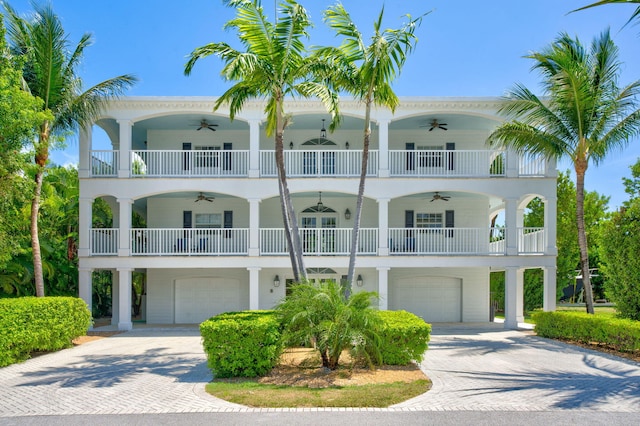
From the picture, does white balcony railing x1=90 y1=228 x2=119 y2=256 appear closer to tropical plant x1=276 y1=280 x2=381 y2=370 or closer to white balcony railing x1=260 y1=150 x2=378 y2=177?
white balcony railing x1=260 y1=150 x2=378 y2=177

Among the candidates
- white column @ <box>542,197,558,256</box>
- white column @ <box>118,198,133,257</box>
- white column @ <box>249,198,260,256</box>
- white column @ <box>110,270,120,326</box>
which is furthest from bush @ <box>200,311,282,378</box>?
white column @ <box>542,197,558,256</box>

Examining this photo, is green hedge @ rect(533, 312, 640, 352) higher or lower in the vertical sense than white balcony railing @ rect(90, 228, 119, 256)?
lower

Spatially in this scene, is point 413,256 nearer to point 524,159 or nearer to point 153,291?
point 524,159

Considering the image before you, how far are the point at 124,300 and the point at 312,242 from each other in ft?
23.2

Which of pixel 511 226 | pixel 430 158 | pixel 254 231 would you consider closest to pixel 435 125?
pixel 430 158

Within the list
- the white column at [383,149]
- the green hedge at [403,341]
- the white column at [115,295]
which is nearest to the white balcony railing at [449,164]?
the white column at [383,149]

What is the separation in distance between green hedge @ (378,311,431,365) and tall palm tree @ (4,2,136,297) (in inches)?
404

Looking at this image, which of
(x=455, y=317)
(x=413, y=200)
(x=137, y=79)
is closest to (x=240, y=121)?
(x=137, y=79)

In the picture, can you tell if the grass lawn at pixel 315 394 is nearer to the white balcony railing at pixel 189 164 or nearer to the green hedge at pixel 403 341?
the green hedge at pixel 403 341

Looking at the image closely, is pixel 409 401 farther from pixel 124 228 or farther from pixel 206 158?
pixel 206 158

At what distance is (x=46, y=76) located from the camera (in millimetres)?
14516

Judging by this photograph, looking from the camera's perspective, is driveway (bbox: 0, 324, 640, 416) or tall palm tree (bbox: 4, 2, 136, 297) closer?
driveway (bbox: 0, 324, 640, 416)

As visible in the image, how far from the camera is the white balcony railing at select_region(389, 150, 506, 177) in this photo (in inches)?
732

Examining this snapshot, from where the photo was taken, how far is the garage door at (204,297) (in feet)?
67.4
